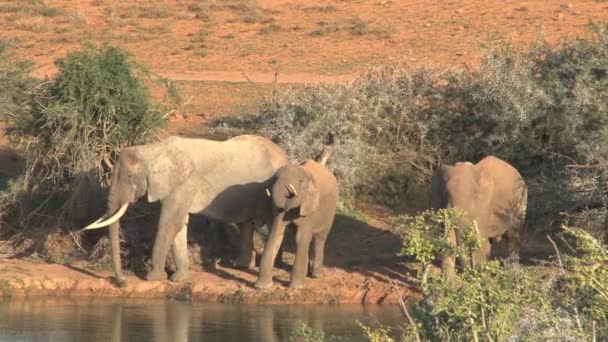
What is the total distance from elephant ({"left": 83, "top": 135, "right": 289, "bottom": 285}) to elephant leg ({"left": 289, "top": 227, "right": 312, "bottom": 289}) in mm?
497

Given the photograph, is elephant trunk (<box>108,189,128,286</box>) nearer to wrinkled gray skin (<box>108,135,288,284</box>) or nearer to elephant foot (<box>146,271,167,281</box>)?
wrinkled gray skin (<box>108,135,288,284</box>)

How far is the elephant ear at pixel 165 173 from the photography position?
16.5m

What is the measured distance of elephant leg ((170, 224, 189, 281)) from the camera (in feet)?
54.1

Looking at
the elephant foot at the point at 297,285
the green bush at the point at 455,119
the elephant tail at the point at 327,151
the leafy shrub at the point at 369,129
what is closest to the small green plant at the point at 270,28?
the green bush at the point at 455,119

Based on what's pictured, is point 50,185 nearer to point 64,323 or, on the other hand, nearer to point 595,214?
point 64,323

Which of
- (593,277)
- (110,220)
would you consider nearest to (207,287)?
(110,220)

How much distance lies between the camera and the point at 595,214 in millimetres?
16516

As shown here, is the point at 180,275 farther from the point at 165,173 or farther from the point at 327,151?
the point at 327,151

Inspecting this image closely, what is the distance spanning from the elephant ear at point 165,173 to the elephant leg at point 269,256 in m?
1.28

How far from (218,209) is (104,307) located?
1877 mm

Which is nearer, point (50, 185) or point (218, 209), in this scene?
point (218, 209)

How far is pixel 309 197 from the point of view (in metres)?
16.0

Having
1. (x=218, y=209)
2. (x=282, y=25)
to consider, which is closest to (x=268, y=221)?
(x=218, y=209)

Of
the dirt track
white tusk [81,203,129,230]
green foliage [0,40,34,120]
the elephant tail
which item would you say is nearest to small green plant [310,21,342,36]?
green foliage [0,40,34,120]
